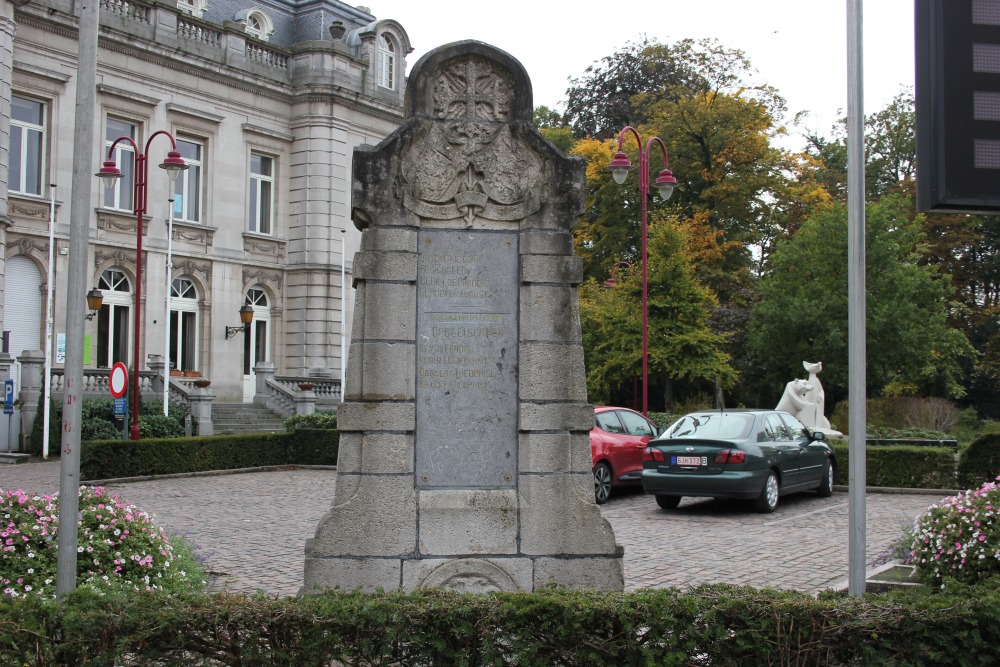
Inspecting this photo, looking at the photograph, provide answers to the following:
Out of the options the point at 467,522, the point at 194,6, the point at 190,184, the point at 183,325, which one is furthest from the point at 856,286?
the point at 194,6

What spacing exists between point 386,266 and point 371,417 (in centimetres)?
117

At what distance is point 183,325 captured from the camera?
1475 inches

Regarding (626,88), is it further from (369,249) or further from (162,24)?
(369,249)

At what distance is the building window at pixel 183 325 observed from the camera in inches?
1452

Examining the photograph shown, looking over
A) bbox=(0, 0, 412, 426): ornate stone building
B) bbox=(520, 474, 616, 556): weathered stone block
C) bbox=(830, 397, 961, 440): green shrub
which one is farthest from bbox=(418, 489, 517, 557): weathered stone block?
bbox=(830, 397, 961, 440): green shrub

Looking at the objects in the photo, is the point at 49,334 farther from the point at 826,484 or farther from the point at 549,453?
the point at 549,453

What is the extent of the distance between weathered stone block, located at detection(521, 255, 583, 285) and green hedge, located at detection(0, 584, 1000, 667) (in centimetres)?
328

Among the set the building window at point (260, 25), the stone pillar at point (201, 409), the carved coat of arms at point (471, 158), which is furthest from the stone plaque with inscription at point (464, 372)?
the building window at point (260, 25)

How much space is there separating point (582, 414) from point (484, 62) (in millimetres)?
2899

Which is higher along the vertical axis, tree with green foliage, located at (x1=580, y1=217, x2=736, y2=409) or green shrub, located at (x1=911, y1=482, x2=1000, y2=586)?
tree with green foliage, located at (x1=580, y1=217, x2=736, y2=409)

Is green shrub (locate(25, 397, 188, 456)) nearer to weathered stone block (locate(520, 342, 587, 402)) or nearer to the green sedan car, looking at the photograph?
A: the green sedan car

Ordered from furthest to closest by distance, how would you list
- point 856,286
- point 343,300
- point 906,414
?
point 343,300, point 906,414, point 856,286

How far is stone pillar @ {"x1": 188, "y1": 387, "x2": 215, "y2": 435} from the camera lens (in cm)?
3095

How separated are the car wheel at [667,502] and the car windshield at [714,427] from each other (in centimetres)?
104
